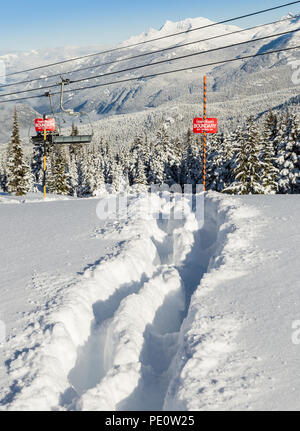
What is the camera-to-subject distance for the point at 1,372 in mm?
4305

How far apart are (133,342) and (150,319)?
3.18ft

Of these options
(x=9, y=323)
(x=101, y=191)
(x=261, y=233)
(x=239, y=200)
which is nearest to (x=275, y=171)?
(x=239, y=200)

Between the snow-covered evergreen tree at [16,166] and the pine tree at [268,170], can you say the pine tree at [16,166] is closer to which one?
the snow-covered evergreen tree at [16,166]

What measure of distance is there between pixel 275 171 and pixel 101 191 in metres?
37.8

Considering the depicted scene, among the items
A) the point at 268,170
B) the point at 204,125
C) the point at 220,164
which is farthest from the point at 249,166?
the point at 204,125

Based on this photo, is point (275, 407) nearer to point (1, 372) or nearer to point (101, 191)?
point (1, 372)

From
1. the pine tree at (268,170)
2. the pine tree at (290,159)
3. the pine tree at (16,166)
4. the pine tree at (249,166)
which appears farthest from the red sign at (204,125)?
the pine tree at (16,166)

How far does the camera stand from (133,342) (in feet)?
17.0

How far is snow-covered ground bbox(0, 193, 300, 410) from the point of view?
397cm

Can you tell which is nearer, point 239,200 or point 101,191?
point 239,200

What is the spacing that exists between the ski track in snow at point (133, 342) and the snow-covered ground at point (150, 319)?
0.06 ft

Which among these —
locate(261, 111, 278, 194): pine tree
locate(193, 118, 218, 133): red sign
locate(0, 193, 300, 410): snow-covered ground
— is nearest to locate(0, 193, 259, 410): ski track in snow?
locate(0, 193, 300, 410): snow-covered ground

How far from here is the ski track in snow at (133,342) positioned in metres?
3.98

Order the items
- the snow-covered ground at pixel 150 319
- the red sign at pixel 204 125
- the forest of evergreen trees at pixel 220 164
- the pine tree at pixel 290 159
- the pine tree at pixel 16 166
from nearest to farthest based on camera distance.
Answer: the snow-covered ground at pixel 150 319 < the red sign at pixel 204 125 < the pine tree at pixel 290 159 < the forest of evergreen trees at pixel 220 164 < the pine tree at pixel 16 166
